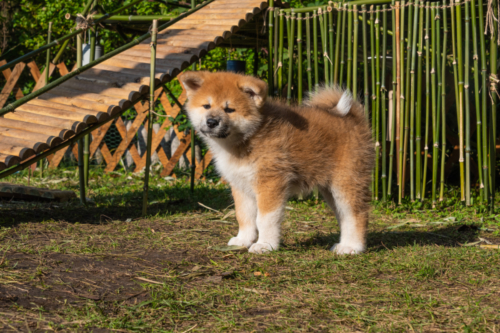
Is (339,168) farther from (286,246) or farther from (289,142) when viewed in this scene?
(286,246)

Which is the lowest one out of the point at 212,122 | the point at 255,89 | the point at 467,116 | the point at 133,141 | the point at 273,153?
the point at 133,141

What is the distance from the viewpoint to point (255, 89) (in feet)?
12.6

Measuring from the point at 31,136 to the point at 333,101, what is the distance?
275 cm

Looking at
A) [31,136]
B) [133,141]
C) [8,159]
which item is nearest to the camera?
[8,159]

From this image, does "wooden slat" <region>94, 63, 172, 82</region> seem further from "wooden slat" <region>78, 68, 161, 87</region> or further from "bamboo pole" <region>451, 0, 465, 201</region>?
"bamboo pole" <region>451, 0, 465, 201</region>

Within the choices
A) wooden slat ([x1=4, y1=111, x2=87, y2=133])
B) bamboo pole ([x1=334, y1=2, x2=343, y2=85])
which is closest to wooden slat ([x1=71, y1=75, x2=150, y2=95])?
wooden slat ([x1=4, y1=111, x2=87, y2=133])

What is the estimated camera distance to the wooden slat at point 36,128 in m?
4.69

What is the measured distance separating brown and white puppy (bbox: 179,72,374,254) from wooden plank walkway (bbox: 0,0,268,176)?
1.32m

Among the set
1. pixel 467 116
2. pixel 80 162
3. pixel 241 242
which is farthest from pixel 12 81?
pixel 467 116

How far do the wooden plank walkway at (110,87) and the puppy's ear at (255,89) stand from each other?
1633 millimetres

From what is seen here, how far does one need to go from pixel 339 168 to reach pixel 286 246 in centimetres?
77

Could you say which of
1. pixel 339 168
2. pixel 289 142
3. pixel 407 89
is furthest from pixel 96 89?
pixel 407 89

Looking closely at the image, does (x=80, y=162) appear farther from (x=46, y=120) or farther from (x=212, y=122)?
(x=212, y=122)

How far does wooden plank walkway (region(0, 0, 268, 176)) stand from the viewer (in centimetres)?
469
